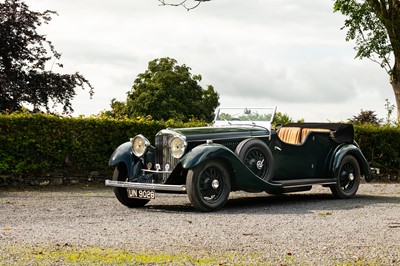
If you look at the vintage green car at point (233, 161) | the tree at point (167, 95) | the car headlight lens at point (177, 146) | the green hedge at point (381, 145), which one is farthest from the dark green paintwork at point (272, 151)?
the tree at point (167, 95)

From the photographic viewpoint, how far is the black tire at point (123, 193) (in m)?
11.7

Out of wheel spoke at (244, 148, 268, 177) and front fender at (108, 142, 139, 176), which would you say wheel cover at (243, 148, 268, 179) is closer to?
wheel spoke at (244, 148, 268, 177)

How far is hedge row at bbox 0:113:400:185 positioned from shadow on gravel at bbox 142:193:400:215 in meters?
4.41

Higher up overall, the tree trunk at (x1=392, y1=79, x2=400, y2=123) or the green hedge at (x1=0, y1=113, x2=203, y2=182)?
the tree trunk at (x1=392, y1=79, x2=400, y2=123)

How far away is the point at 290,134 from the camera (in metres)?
13.7

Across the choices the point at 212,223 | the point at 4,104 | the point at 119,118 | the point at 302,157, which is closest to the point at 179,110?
the point at 4,104

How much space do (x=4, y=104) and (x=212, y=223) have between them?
19.6 metres

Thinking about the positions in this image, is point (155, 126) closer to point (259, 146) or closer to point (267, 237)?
point (259, 146)

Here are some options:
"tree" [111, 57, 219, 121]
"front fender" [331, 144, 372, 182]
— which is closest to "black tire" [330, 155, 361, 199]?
"front fender" [331, 144, 372, 182]

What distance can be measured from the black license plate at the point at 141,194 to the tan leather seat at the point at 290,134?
375cm

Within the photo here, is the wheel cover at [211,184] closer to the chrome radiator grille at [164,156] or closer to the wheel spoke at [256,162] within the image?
the chrome radiator grille at [164,156]

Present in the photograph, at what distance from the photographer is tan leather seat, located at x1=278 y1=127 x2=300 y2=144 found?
13548 mm

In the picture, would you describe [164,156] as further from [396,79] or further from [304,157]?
[396,79]

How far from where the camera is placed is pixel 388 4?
2753 centimetres
